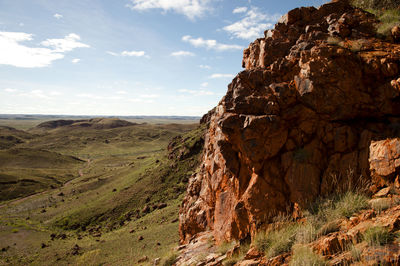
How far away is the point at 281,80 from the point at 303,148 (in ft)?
11.7

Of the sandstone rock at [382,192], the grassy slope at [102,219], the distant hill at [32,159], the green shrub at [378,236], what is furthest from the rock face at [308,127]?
the distant hill at [32,159]

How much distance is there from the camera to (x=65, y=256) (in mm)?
29562

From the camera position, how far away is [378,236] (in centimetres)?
516

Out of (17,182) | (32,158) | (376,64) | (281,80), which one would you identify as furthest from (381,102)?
(32,158)

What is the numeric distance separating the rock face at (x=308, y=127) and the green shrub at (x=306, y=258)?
2565 mm

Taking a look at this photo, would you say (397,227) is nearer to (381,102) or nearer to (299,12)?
(381,102)

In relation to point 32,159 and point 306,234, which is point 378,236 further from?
point 32,159

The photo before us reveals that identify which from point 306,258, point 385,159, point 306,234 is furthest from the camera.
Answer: point 385,159

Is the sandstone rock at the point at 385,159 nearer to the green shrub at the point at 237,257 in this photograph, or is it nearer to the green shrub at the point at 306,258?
the green shrub at the point at 306,258

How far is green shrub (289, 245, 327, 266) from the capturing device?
5.37 m

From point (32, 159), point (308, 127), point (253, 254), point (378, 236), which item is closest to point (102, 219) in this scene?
point (253, 254)

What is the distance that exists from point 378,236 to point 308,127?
16.0 feet

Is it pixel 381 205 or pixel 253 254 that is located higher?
pixel 381 205

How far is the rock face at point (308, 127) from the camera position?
8.35 m
